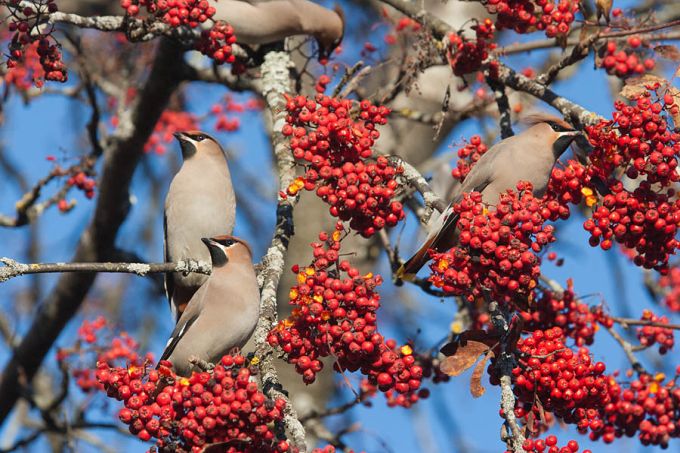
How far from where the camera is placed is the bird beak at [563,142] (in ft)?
12.3

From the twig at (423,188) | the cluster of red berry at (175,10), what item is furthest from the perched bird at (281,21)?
the twig at (423,188)

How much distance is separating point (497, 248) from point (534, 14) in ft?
4.33

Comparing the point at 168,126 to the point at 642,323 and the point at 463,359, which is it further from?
the point at 463,359

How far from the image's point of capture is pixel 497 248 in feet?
9.55

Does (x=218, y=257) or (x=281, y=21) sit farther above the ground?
(x=281, y=21)

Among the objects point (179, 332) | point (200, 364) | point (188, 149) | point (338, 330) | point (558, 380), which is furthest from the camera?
point (188, 149)

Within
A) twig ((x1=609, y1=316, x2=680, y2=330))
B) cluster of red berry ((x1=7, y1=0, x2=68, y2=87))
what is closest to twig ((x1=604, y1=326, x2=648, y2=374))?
twig ((x1=609, y1=316, x2=680, y2=330))

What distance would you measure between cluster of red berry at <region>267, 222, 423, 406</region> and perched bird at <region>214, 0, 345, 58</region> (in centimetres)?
207

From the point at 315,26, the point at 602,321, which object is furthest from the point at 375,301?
the point at 315,26

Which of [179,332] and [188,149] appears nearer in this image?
[179,332]

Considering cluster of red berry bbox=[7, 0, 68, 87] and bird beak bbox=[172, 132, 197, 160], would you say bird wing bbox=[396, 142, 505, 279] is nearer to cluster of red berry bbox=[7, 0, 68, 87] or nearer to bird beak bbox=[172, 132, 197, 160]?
cluster of red berry bbox=[7, 0, 68, 87]

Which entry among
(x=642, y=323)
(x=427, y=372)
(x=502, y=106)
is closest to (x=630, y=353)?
(x=642, y=323)

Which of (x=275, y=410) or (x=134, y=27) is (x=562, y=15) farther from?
(x=275, y=410)

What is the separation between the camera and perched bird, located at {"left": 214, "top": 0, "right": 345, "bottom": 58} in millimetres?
4805
